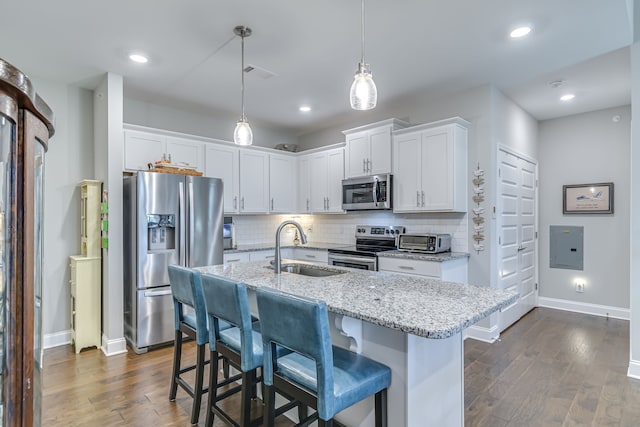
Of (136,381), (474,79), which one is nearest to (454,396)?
(136,381)

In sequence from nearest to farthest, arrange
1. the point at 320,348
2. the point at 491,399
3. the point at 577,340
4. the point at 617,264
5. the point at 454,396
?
the point at 320,348 → the point at 454,396 → the point at 491,399 → the point at 577,340 → the point at 617,264

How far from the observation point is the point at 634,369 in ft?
9.47

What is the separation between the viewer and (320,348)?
1364 millimetres

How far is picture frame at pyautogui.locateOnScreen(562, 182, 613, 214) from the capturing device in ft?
15.2

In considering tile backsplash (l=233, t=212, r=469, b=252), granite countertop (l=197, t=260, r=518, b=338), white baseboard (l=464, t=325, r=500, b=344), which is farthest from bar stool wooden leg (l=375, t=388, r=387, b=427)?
tile backsplash (l=233, t=212, r=469, b=252)

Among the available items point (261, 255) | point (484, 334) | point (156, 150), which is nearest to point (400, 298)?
point (484, 334)

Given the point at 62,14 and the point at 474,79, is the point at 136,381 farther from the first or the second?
the point at 474,79

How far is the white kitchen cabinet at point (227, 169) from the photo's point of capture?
450 centimetres

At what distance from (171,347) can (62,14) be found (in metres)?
2.99

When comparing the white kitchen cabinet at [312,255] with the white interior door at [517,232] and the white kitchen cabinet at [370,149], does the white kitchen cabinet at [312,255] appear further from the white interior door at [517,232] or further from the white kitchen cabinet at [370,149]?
the white interior door at [517,232]

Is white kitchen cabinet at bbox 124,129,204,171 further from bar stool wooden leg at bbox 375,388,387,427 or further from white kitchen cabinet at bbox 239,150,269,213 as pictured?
bar stool wooden leg at bbox 375,388,387,427

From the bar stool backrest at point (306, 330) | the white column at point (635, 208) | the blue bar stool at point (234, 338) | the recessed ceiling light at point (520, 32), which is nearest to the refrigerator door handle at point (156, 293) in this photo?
the blue bar stool at point (234, 338)

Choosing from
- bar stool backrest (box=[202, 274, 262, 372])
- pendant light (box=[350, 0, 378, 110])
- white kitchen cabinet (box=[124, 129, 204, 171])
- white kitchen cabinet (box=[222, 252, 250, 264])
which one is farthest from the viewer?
white kitchen cabinet (box=[222, 252, 250, 264])

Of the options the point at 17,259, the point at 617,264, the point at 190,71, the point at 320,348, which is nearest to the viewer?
the point at 17,259
